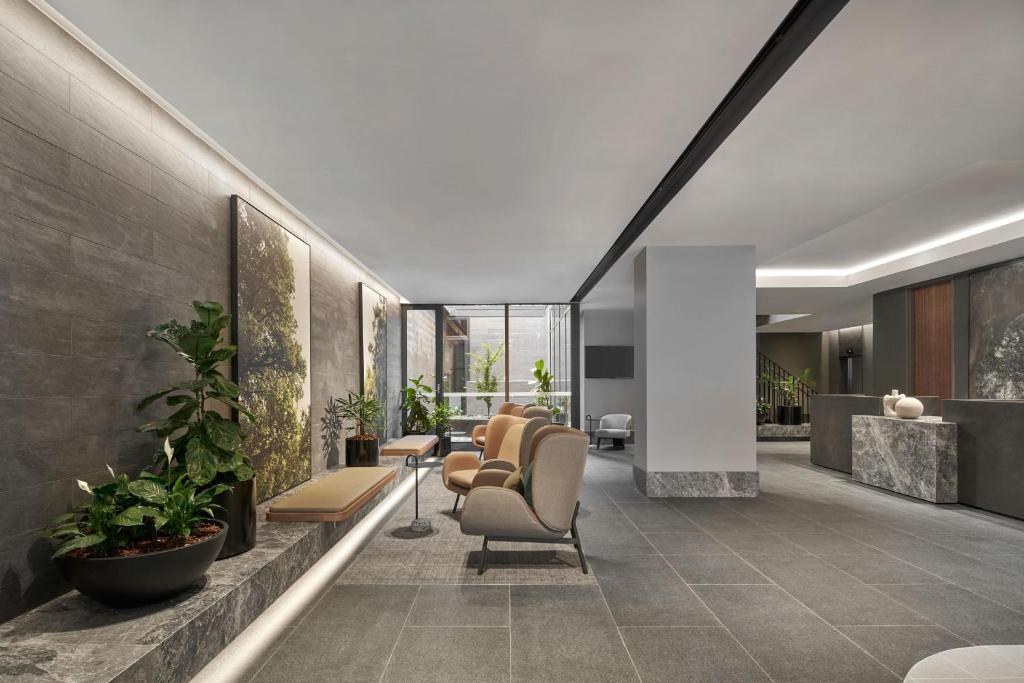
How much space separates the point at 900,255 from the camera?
7465mm

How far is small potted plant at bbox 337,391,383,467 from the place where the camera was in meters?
6.49

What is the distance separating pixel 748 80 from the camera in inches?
106

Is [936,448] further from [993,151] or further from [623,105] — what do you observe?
[623,105]

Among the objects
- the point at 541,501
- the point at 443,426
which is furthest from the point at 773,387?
the point at 541,501

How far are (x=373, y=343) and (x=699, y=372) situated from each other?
4821 millimetres

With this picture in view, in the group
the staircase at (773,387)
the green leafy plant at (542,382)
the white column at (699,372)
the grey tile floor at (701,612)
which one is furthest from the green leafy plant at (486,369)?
the staircase at (773,387)

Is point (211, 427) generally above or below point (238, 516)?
above

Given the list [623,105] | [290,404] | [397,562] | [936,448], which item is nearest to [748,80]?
[623,105]

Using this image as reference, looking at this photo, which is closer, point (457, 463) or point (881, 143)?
point (881, 143)

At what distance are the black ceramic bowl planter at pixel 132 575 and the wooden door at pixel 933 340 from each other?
911 centimetres

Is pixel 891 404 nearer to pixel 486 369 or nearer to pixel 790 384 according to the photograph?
pixel 486 369

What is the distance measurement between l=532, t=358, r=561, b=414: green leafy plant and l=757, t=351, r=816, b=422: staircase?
22.9 ft

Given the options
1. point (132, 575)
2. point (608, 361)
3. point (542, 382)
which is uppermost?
point (608, 361)

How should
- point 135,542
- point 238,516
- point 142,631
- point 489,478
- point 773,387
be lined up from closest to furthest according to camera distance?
point 142,631 < point 135,542 < point 238,516 < point 489,478 < point 773,387
